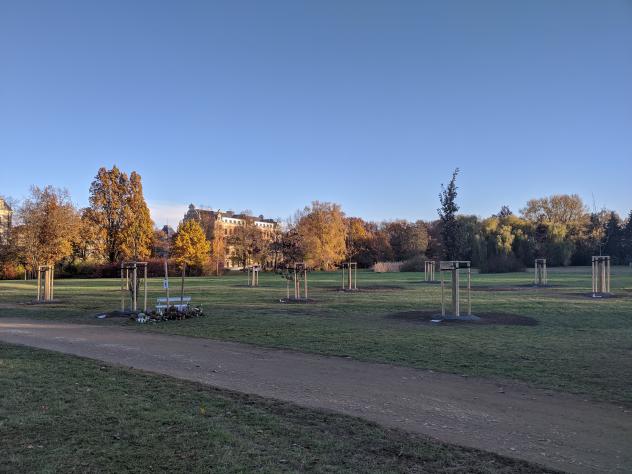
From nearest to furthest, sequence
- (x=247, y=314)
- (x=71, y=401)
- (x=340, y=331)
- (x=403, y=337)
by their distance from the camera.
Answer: (x=71, y=401) < (x=403, y=337) < (x=340, y=331) < (x=247, y=314)

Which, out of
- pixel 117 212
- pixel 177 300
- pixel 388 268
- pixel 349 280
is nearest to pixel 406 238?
pixel 388 268

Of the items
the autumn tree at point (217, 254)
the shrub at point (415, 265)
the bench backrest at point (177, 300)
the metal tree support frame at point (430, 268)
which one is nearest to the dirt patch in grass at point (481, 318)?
the bench backrest at point (177, 300)

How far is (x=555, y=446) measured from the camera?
499 centimetres

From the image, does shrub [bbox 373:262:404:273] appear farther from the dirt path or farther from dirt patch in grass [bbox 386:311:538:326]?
the dirt path

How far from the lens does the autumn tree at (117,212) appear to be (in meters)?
60.9

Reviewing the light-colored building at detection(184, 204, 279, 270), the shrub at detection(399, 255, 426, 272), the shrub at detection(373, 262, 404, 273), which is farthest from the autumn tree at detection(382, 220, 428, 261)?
the light-colored building at detection(184, 204, 279, 270)

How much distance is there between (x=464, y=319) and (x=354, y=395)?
30.6 feet

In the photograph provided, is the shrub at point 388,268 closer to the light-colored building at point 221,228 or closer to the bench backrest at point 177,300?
the light-colored building at point 221,228

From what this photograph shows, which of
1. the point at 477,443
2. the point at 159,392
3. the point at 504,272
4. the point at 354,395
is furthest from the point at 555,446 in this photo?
the point at 504,272

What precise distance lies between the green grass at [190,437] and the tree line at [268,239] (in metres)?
24.3

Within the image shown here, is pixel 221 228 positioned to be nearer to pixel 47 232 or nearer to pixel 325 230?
pixel 325 230

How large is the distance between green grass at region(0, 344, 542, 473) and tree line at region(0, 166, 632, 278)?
24.3 metres

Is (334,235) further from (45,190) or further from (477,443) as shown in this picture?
(477,443)

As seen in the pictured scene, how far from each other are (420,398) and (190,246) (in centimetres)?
5745
